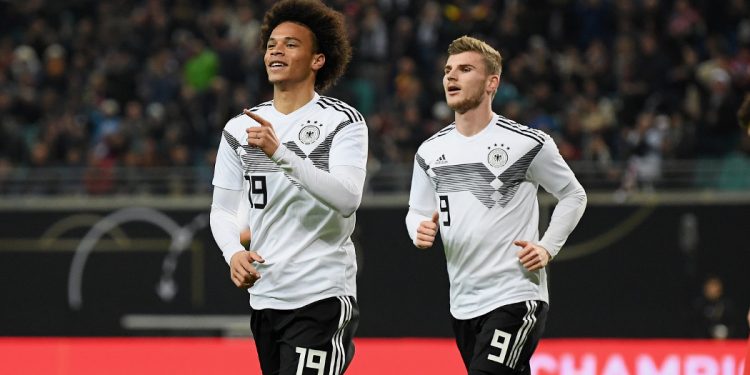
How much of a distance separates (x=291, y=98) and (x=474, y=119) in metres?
1.15

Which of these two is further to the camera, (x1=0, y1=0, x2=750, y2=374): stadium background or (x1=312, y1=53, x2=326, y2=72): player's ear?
(x1=0, y1=0, x2=750, y2=374): stadium background

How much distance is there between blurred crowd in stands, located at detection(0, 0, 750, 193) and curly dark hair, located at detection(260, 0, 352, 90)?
9.16 m

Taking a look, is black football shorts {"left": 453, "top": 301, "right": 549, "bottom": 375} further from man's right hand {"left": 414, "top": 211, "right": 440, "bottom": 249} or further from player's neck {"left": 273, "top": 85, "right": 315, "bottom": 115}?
player's neck {"left": 273, "top": 85, "right": 315, "bottom": 115}

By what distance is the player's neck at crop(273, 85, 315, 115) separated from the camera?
577 centimetres

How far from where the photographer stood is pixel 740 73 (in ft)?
53.4

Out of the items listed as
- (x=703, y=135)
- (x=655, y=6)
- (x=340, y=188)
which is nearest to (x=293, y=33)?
(x=340, y=188)

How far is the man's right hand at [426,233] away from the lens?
6.13m

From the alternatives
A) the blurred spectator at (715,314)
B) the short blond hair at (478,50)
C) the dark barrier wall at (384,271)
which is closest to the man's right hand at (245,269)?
the short blond hair at (478,50)

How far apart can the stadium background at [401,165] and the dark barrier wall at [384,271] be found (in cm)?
2

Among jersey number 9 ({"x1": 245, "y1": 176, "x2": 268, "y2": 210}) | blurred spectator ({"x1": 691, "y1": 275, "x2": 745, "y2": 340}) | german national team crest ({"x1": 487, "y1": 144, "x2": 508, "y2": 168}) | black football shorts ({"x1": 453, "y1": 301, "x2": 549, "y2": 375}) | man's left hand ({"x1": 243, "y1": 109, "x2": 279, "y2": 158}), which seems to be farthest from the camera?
blurred spectator ({"x1": 691, "y1": 275, "x2": 745, "y2": 340})

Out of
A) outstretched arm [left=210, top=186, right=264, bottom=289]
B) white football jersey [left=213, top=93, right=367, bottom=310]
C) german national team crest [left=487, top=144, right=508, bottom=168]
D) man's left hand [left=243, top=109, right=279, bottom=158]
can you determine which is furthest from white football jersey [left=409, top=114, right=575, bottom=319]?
man's left hand [left=243, top=109, right=279, bottom=158]

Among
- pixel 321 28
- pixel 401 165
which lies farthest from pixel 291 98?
pixel 401 165

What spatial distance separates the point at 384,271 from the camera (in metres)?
15.2

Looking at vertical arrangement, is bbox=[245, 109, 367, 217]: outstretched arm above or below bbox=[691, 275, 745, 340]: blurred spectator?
above
